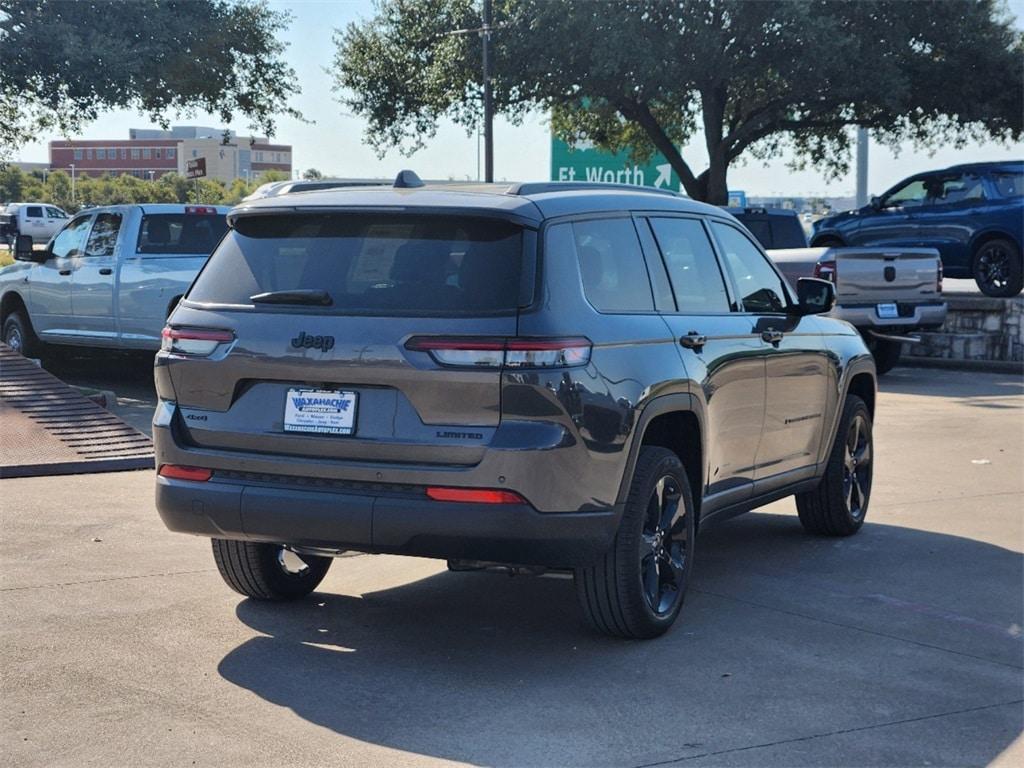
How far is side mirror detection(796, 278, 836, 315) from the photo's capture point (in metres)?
7.59

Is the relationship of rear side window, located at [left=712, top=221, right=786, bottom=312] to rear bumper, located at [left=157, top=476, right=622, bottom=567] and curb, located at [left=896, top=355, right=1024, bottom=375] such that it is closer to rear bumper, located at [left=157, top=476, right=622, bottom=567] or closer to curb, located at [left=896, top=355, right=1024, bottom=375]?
rear bumper, located at [left=157, top=476, right=622, bottom=567]

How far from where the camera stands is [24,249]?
50.5 ft

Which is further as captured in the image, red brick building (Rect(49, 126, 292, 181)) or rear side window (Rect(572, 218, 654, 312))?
red brick building (Rect(49, 126, 292, 181))

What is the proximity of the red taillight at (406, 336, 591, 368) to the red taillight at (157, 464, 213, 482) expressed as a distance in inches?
40.5

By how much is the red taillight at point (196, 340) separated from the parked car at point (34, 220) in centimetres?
6168

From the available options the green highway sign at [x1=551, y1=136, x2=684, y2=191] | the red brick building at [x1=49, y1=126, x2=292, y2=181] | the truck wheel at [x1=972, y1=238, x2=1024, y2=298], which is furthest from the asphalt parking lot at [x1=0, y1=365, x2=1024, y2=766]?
the red brick building at [x1=49, y1=126, x2=292, y2=181]

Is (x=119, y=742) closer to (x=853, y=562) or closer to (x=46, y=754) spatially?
(x=46, y=754)

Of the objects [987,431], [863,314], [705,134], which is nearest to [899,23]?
[705,134]

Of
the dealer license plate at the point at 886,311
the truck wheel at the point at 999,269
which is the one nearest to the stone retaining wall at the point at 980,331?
the truck wheel at the point at 999,269

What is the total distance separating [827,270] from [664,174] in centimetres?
2245

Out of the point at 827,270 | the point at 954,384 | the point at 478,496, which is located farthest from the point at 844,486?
the point at 954,384

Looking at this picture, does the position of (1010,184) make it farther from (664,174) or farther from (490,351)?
(664,174)

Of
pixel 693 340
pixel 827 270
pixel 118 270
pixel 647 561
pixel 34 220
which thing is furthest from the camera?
pixel 34 220

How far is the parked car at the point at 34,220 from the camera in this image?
6562 centimetres
